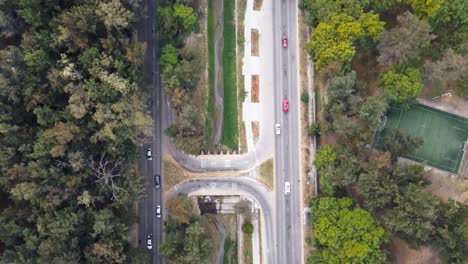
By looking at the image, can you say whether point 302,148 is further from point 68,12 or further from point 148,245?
point 68,12

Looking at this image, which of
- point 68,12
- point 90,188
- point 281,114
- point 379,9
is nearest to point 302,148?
point 281,114

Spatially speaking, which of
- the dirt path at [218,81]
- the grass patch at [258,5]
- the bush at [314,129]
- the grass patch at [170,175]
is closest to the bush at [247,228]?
the grass patch at [170,175]

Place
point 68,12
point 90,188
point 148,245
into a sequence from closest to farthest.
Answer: point 68,12
point 90,188
point 148,245

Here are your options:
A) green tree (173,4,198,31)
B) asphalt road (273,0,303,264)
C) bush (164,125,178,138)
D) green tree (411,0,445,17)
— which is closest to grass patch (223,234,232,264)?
asphalt road (273,0,303,264)

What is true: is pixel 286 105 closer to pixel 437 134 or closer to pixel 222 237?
pixel 222 237

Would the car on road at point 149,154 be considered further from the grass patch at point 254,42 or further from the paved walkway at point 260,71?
the grass patch at point 254,42

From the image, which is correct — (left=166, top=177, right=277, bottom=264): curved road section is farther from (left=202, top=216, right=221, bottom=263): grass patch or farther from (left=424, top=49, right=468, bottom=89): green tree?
(left=424, top=49, right=468, bottom=89): green tree
